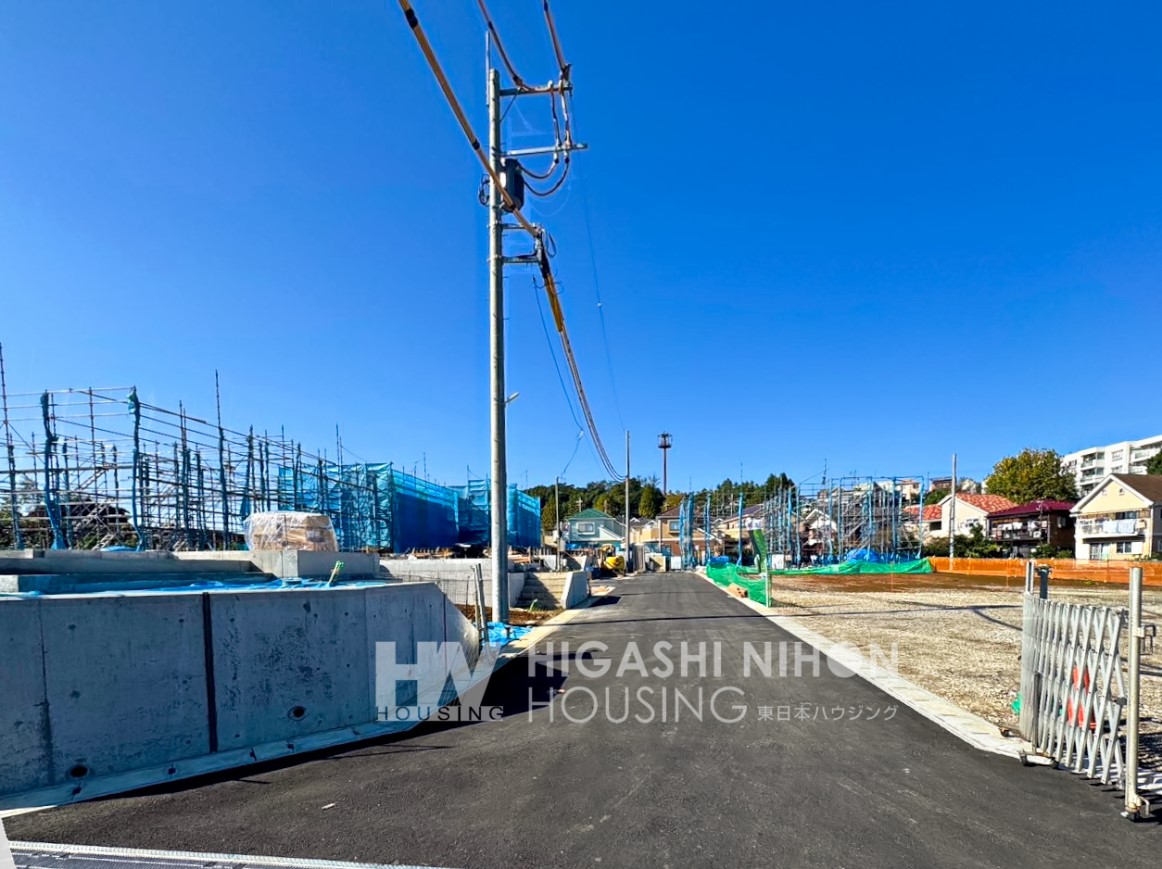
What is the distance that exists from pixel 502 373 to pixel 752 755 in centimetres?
975

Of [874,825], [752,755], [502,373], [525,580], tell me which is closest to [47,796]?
[752,755]

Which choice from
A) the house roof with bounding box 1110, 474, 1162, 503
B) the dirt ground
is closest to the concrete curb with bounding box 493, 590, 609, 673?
the dirt ground

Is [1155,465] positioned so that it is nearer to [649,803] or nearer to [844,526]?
[844,526]

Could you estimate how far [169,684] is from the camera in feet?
16.7

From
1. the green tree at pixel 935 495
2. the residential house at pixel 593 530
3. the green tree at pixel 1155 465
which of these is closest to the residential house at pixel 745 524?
the residential house at pixel 593 530

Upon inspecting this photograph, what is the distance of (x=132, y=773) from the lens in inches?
190

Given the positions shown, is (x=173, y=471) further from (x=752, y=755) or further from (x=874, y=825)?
(x=874, y=825)

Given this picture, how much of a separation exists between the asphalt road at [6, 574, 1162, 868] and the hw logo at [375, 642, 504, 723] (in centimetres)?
46

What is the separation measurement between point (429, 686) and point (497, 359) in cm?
756

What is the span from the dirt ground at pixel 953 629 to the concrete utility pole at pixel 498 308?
6952 mm

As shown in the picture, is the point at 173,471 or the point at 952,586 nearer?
the point at 173,471

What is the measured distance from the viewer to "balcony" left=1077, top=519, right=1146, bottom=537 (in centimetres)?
4453

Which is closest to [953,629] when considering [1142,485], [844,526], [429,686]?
[429,686]
